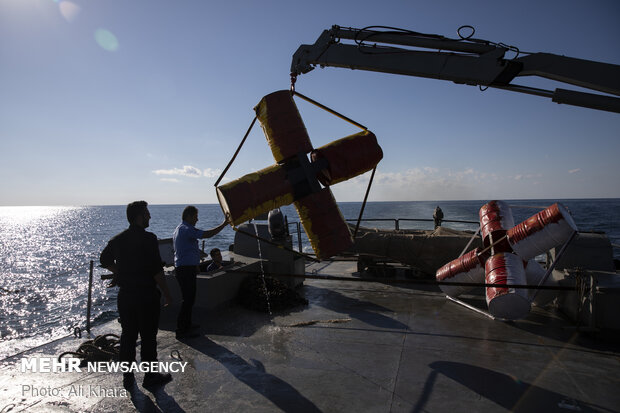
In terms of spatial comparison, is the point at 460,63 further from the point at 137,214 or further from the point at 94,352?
the point at 94,352

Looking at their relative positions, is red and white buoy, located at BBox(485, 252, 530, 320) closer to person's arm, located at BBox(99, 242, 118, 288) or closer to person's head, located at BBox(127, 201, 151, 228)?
person's head, located at BBox(127, 201, 151, 228)

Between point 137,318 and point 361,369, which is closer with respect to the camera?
point 137,318

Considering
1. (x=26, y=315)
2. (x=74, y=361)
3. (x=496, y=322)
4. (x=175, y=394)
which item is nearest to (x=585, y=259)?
(x=496, y=322)

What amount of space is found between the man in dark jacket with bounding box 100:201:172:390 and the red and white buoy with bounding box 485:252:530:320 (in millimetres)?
5180

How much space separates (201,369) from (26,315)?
19615 mm

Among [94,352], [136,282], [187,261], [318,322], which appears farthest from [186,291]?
[318,322]

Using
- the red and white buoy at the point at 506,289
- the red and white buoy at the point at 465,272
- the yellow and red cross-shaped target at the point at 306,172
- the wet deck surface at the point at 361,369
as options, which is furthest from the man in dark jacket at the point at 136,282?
the red and white buoy at the point at 506,289

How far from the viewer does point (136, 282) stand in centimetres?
375

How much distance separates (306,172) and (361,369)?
2.56 meters

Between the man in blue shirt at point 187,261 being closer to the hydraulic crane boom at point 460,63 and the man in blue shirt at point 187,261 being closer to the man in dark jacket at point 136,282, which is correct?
the man in dark jacket at point 136,282

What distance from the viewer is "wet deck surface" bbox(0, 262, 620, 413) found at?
3.54 m

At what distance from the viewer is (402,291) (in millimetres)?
8141

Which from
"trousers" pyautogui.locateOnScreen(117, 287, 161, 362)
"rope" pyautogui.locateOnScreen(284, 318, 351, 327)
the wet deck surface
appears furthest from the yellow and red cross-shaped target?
"rope" pyautogui.locateOnScreen(284, 318, 351, 327)

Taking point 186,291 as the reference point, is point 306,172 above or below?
above
